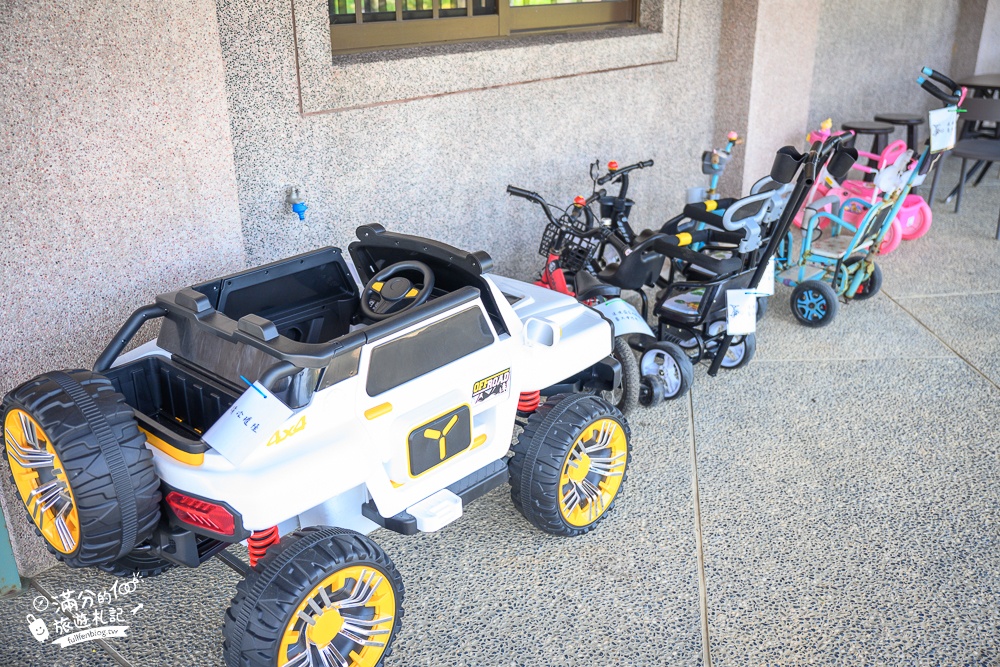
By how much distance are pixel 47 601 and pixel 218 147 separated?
1.95 metres

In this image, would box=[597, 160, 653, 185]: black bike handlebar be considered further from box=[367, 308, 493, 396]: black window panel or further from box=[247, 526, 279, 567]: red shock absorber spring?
box=[247, 526, 279, 567]: red shock absorber spring

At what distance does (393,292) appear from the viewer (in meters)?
3.37

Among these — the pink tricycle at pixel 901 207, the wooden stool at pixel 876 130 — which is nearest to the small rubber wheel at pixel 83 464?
the pink tricycle at pixel 901 207

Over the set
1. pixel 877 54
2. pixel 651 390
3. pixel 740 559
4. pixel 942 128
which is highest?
pixel 877 54

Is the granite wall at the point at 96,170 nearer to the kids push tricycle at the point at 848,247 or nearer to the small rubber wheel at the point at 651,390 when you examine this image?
the small rubber wheel at the point at 651,390

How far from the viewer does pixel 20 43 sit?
3109mm

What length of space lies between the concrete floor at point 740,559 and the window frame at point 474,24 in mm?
2517

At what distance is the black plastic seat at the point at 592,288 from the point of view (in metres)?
4.59

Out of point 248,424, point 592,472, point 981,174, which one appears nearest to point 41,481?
point 248,424

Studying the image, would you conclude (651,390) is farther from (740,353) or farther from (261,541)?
(261,541)

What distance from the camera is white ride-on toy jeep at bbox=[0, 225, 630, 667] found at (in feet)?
8.67

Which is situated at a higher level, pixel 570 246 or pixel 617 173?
pixel 617 173

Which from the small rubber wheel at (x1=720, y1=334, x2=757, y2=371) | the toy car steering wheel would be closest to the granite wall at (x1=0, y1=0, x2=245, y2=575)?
the toy car steering wheel

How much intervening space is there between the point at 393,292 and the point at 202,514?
109 centimetres
